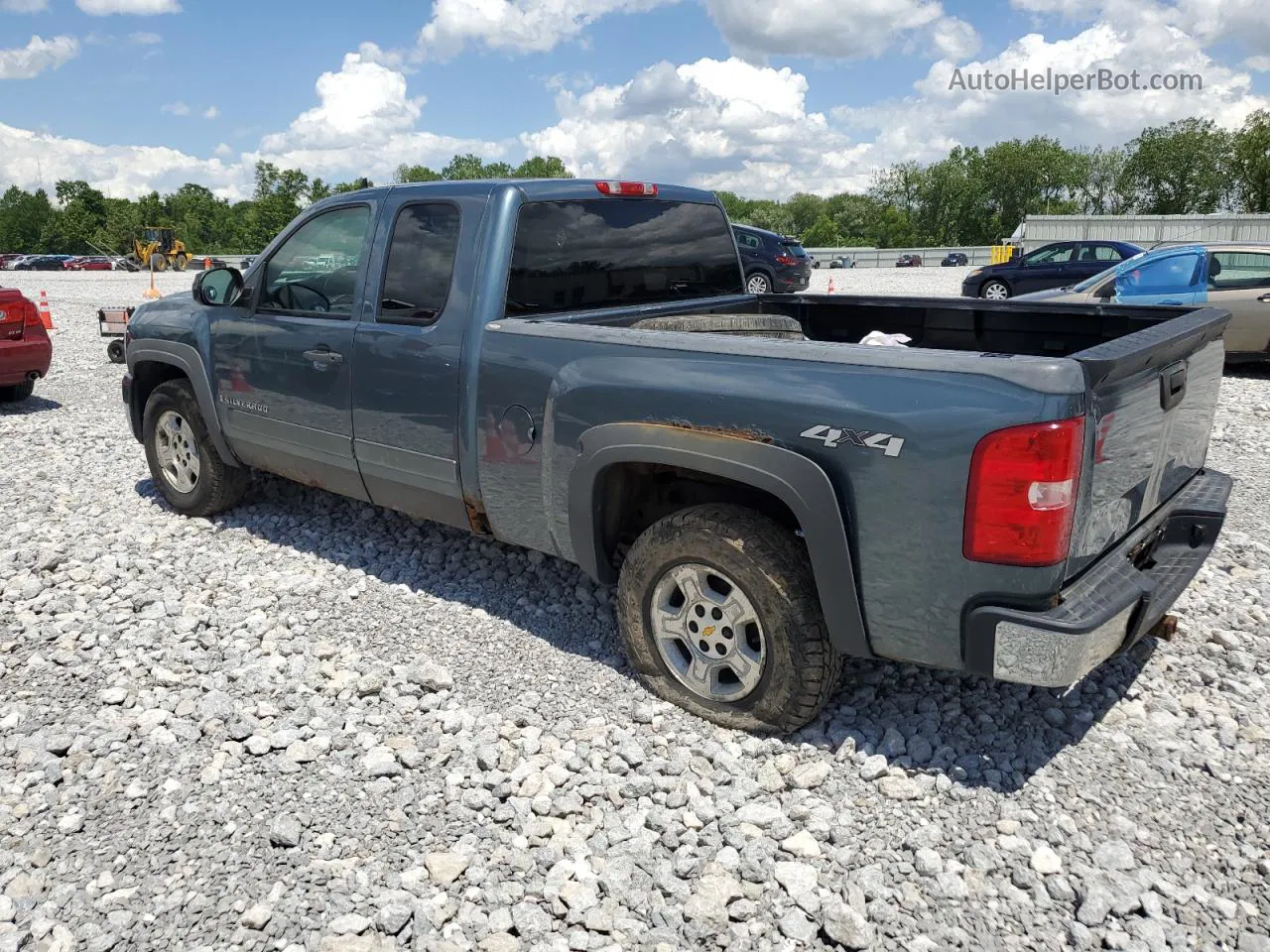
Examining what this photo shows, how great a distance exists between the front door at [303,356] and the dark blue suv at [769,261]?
51.7ft

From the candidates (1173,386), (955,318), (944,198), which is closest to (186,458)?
(955,318)

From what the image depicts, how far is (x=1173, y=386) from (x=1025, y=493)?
1.04m

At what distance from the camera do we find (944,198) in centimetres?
11512

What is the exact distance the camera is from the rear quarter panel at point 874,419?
2.82m

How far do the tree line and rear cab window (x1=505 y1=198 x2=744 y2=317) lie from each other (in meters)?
78.5

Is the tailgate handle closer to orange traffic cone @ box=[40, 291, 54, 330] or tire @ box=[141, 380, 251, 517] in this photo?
tire @ box=[141, 380, 251, 517]

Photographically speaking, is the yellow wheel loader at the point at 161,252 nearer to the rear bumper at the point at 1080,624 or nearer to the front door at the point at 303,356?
the front door at the point at 303,356

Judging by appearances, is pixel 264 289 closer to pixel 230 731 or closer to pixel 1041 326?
pixel 230 731

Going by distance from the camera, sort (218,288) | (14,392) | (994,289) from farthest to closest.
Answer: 1. (994,289)
2. (14,392)
3. (218,288)

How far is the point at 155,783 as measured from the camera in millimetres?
3389

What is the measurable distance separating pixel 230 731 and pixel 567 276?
7.49 ft

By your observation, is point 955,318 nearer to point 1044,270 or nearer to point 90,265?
point 1044,270

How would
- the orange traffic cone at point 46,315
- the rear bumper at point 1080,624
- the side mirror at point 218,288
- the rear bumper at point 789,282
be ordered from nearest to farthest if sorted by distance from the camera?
the rear bumper at point 1080,624 < the side mirror at point 218,288 < the orange traffic cone at point 46,315 < the rear bumper at point 789,282

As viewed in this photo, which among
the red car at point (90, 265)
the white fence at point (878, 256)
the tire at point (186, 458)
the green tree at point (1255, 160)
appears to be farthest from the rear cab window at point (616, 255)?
the green tree at point (1255, 160)
